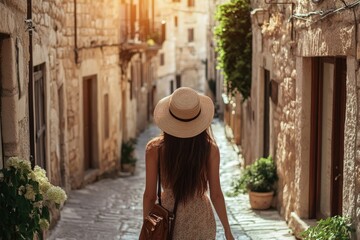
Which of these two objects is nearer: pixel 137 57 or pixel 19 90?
pixel 19 90

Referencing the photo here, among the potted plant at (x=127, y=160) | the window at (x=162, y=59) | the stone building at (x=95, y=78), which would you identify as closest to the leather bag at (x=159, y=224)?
the stone building at (x=95, y=78)

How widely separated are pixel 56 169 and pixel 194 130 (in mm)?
5125

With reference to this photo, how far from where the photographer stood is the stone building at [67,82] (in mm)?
4652

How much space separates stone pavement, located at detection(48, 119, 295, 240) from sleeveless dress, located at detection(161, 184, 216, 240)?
130 inches

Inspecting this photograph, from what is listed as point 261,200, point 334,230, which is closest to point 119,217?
point 261,200

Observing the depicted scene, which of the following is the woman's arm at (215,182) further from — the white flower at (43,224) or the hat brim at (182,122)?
the white flower at (43,224)

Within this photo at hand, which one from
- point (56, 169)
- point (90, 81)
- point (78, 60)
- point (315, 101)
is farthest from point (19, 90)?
point (90, 81)

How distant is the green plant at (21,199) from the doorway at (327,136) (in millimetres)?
2871

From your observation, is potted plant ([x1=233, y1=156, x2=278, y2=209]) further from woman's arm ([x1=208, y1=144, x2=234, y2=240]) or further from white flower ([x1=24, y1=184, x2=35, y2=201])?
white flower ([x1=24, y1=184, x2=35, y2=201])

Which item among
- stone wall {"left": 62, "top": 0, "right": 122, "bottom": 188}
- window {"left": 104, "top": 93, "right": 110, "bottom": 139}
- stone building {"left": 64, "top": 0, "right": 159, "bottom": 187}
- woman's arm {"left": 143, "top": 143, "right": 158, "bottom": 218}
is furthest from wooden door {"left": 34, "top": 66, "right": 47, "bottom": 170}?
window {"left": 104, "top": 93, "right": 110, "bottom": 139}

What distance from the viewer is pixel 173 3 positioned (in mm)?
39656

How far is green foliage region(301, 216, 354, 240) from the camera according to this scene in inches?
195

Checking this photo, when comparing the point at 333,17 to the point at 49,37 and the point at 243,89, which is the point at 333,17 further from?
the point at 243,89

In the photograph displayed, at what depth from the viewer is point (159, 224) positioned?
3.67 m
